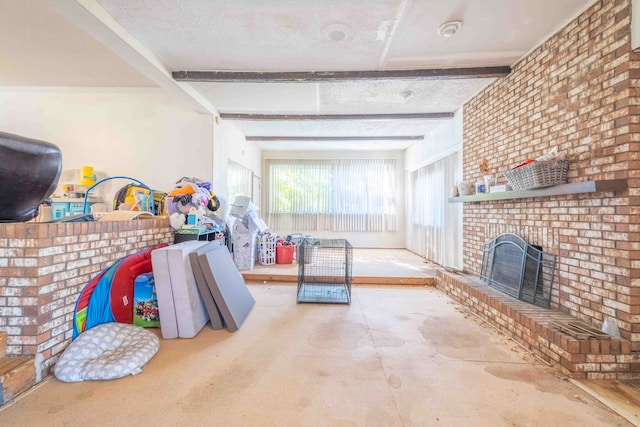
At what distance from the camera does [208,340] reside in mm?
2303

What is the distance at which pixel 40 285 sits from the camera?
5.70 ft

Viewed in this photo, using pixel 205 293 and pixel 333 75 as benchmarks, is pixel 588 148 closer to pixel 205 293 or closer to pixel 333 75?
pixel 333 75

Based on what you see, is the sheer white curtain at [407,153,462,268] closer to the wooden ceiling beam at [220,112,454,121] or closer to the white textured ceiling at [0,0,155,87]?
the wooden ceiling beam at [220,112,454,121]

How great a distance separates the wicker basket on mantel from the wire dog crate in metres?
1.94

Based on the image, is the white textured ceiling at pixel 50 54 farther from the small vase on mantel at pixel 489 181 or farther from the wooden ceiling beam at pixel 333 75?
the small vase on mantel at pixel 489 181

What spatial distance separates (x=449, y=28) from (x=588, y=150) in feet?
4.98

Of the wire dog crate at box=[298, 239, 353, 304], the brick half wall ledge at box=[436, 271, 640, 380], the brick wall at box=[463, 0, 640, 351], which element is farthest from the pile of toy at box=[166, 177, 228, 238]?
Result: the brick wall at box=[463, 0, 640, 351]

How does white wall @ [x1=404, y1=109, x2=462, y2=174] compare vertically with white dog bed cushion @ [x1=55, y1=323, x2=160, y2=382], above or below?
above

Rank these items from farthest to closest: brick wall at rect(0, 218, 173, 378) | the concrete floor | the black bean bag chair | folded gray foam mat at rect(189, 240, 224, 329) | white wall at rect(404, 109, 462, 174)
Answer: white wall at rect(404, 109, 462, 174)
folded gray foam mat at rect(189, 240, 224, 329)
brick wall at rect(0, 218, 173, 378)
the concrete floor
the black bean bag chair

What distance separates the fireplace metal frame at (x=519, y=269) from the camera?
249cm

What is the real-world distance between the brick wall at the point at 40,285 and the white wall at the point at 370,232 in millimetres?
5628

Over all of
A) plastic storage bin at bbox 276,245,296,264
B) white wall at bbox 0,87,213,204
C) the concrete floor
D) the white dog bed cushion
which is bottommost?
the concrete floor

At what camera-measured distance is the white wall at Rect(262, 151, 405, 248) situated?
727cm

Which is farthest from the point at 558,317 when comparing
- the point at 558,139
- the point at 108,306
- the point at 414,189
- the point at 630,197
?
the point at 414,189
